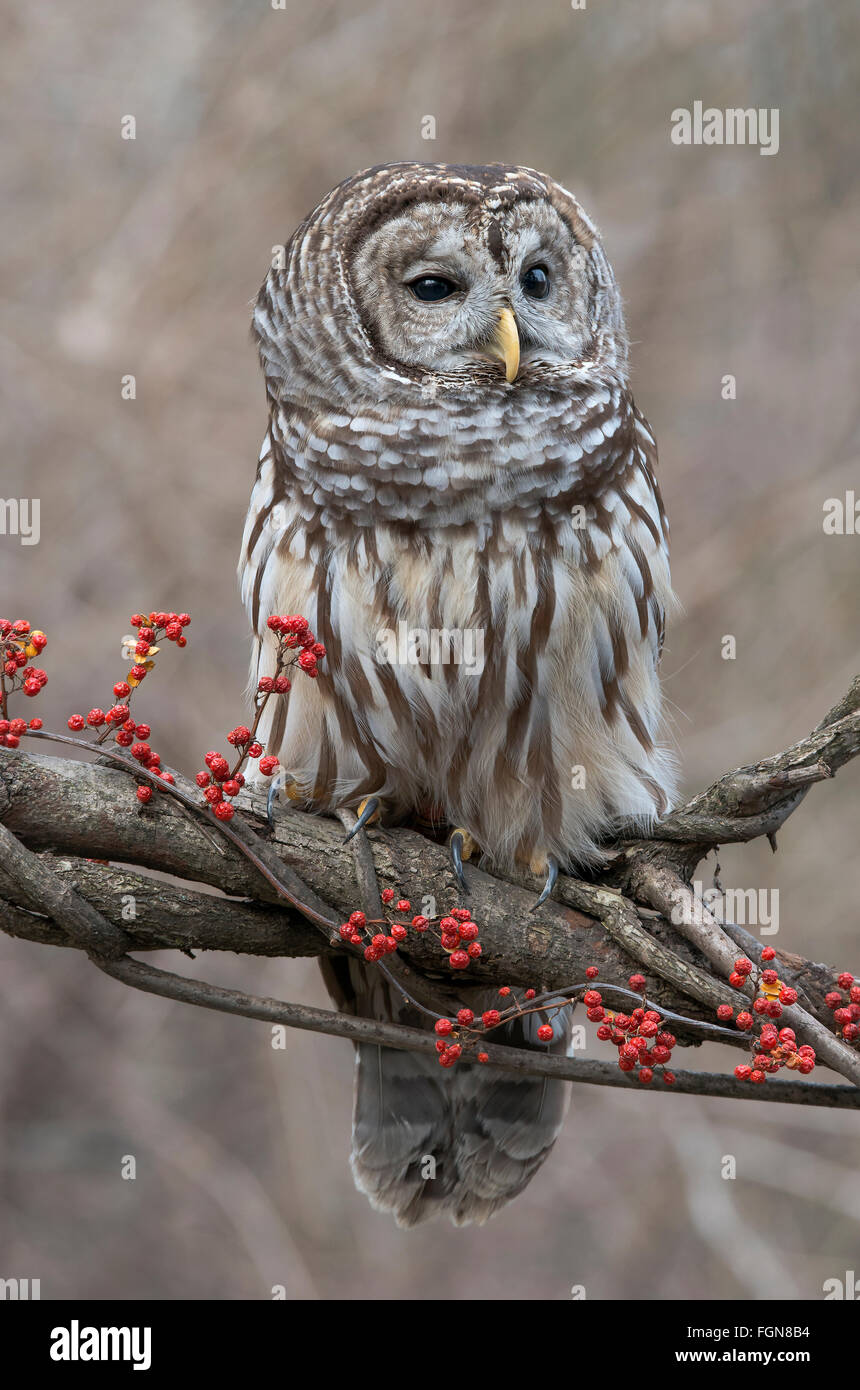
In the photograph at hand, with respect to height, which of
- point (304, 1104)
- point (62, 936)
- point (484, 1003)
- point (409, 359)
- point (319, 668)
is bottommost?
point (304, 1104)

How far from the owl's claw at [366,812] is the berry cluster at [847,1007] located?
34.1 inches

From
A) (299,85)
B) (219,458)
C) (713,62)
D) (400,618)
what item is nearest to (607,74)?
(713,62)

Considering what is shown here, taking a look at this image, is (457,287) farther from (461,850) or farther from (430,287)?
(461,850)

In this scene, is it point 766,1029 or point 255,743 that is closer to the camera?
point 766,1029

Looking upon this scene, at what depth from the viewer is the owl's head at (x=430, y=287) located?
7.95 ft

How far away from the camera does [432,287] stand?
2.47 m

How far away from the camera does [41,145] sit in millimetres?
4504

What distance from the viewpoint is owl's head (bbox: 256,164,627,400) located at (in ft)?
7.95

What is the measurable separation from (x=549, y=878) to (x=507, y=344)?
102cm

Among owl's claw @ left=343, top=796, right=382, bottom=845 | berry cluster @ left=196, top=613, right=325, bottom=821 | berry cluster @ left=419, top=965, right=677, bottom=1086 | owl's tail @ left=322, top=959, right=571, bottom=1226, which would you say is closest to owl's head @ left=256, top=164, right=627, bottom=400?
berry cluster @ left=196, top=613, right=325, bottom=821

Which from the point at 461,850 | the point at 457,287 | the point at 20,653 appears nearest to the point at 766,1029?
the point at 461,850

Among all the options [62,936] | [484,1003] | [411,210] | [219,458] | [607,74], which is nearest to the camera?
[62,936]

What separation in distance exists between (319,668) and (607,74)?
315cm

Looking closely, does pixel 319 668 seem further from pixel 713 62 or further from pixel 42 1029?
pixel 713 62
